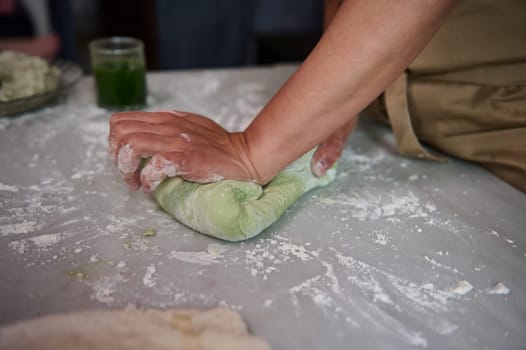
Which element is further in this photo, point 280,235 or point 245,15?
point 245,15

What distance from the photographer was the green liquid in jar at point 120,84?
48.3 inches

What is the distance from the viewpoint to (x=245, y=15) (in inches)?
118

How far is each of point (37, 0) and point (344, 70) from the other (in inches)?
87.4

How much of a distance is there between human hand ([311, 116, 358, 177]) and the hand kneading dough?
0.37 metres

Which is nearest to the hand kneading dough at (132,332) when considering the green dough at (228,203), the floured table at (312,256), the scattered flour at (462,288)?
the floured table at (312,256)

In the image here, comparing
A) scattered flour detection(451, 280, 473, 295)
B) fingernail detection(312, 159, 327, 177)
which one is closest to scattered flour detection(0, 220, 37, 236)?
fingernail detection(312, 159, 327, 177)

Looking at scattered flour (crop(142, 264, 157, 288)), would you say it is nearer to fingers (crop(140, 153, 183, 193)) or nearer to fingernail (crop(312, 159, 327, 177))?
fingers (crop(140, 153, 183, 193))

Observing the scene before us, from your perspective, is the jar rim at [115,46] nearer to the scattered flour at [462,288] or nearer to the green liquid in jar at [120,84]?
the green liquid in jar at [120,84]

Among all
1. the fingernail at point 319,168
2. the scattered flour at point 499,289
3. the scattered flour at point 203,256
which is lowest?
the scattered flour at point 499,289

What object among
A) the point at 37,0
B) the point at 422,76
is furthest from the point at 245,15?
the point at 422,76

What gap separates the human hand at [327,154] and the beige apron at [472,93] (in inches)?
4.9

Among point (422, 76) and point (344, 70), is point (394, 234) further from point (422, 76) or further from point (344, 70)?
point (422, 76)

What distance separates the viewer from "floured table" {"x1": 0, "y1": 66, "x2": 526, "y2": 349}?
640 mm

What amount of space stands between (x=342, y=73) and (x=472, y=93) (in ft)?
1.16
